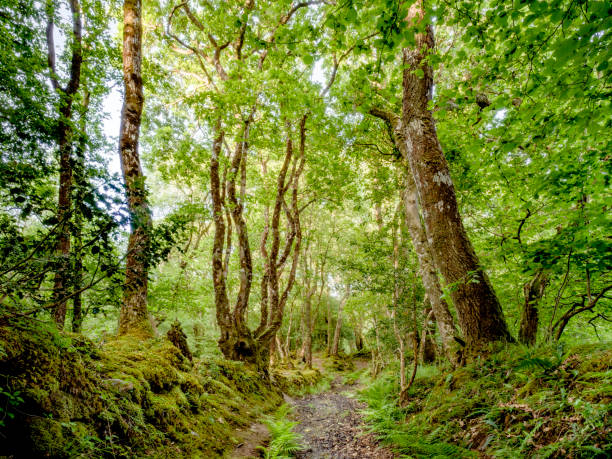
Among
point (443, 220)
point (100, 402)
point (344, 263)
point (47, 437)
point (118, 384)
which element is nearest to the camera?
point (47, 437)

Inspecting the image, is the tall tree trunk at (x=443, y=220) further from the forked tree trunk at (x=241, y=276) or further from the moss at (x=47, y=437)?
the forked tree trunk at (x=241, y=276)

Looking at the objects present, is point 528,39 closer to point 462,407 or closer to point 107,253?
point 462,407

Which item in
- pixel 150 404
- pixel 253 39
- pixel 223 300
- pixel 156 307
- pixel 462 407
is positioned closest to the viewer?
pixel 150 404

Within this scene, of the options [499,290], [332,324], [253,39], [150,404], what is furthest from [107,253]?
[332,324]

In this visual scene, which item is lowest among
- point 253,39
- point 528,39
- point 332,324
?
point 332,324

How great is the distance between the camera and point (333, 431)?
6.29 m

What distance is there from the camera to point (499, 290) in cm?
665

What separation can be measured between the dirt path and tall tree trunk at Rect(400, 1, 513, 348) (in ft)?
8.11

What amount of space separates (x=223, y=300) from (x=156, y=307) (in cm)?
429

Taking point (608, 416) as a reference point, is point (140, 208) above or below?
above

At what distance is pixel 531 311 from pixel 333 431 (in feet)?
16.1

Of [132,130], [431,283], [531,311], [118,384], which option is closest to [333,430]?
[431,283]

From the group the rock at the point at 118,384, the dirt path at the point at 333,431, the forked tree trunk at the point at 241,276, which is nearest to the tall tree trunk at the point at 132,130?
the rock at the point at 118,384

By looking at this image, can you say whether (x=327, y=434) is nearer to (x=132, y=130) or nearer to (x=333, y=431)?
(x=333, y=431)
